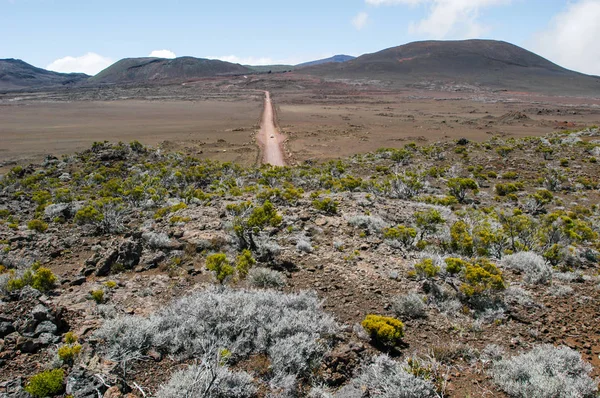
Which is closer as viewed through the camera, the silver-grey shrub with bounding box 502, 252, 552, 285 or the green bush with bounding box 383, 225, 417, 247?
the silver-grey shrub with bounding box 502, 252, 552, 285

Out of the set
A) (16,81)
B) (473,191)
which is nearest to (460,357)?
(473,191)

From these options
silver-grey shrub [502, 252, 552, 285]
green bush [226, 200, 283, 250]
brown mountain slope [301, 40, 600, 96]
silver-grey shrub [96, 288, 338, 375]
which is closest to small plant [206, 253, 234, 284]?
silver-grey shrub [96, 288, 338, 375]

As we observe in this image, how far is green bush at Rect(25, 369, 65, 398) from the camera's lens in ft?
10.0

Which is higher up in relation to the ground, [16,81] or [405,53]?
[405,53]

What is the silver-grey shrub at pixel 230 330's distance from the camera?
147 inches

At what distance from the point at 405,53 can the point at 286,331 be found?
151 meters

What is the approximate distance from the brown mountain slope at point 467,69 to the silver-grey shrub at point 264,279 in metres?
97.9

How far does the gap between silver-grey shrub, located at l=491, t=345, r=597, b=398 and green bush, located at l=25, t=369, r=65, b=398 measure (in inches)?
168

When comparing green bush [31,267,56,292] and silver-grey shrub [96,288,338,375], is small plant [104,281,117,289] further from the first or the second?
silver-grey shrub [96,288,338,375]

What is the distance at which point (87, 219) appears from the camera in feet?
28.1

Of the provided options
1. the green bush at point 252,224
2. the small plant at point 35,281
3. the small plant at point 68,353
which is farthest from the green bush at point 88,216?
the small plant at point 68,353

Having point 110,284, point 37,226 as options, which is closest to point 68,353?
point 110,284

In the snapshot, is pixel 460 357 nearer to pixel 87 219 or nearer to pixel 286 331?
pixel 286 331

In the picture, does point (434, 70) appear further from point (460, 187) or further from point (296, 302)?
point (296, 302)
